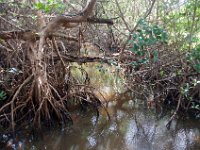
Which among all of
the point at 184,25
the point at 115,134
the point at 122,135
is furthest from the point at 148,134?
the point at 184,25

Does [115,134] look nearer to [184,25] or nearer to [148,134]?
[148,134]

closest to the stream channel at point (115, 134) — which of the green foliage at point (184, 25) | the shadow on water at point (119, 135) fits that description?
the shadow on water at point (119, 135)

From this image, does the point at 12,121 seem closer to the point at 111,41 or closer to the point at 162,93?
the point at 162,93

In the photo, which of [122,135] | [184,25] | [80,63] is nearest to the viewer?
[122,135]

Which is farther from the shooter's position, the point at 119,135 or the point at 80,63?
the point at 80,63

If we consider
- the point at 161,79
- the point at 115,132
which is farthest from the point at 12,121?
the point at 161,79

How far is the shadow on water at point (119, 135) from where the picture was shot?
554 cm

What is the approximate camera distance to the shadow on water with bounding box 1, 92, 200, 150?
18.2 ft

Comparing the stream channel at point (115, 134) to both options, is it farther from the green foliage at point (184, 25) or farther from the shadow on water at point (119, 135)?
the green foliage at point (184, 25)

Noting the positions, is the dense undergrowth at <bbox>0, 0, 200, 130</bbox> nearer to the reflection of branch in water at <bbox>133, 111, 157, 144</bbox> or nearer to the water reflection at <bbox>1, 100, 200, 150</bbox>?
the water reflection at <bbox>1, 100, 200, 150</bbox>

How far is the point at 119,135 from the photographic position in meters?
5.91

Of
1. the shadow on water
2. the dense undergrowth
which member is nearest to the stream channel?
the shadow on water

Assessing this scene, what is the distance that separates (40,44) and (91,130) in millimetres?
1898

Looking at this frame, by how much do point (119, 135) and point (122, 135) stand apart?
0.17ft
